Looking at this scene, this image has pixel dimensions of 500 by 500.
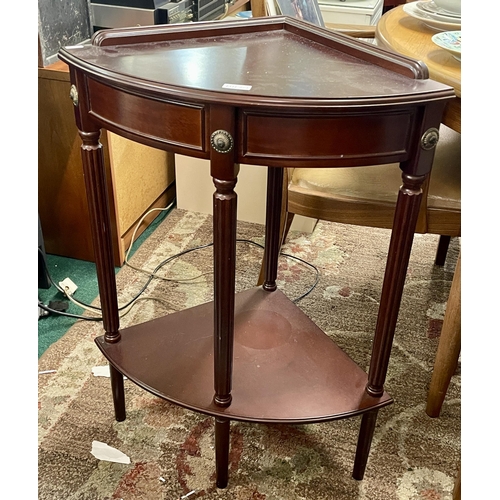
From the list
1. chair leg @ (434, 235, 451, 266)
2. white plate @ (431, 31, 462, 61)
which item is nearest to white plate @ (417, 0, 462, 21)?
white plate @ (431, 31, 462, 61)

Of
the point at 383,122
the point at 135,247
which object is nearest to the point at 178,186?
the point at 135,247

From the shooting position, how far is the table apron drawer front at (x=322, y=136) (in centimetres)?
73

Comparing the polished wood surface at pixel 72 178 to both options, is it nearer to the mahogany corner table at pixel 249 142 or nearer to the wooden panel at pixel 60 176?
the wooden panel at pixel 60 176

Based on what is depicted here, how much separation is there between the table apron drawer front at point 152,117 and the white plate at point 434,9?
33.2 inches

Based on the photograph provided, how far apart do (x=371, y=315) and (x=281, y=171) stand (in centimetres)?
53

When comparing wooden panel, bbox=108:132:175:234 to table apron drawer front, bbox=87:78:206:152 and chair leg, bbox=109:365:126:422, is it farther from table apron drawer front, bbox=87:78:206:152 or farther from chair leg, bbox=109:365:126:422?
table apron drawer front, bbox=87:78:206:152

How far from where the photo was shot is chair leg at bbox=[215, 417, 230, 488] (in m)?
1.03

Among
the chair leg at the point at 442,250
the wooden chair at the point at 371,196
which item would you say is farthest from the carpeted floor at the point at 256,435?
the wooden chair at the point at 371,196

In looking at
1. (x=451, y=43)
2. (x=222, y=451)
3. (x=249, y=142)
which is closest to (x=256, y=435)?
(x=222, y=451)

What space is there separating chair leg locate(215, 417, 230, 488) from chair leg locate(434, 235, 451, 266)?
38.8 inches

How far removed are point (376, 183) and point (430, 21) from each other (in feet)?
1.38

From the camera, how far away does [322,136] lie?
0.74m

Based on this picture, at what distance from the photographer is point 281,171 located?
49.3 inches

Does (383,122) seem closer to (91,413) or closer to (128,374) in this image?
(128,374)
